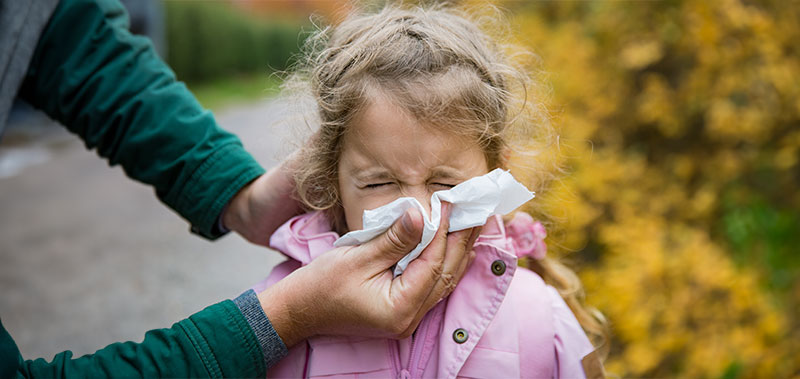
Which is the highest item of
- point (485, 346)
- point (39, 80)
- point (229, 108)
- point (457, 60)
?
point (457, 60)

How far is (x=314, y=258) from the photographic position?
1565mm

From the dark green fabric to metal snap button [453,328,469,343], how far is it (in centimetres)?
46

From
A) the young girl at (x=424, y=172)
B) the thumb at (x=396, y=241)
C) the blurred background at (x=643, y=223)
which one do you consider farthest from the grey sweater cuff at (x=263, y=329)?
the blurred background at (x=643, y=223)

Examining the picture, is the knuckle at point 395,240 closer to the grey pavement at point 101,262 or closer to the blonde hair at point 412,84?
the blonde hair at point 412,84

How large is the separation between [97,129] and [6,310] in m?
1.97

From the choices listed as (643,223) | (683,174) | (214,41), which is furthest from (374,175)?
(214,41)

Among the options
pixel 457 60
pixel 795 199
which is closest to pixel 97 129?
pixel 457 60

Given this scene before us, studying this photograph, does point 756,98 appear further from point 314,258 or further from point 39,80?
point 39,80

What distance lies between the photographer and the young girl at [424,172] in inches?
57.4

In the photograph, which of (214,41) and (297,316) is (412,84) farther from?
(214,41)

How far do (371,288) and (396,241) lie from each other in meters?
0.12

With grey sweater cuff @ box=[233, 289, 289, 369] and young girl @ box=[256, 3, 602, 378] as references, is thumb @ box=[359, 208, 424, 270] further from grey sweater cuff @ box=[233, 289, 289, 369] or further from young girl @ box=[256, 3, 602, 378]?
grey sweater cuff @ box=[233, 289, 289, 369]

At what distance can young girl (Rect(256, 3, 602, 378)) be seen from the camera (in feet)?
4.78

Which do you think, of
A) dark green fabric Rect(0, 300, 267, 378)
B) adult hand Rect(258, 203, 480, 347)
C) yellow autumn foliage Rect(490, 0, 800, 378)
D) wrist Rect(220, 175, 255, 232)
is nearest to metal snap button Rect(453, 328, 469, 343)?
adult hand Rect(258, 203, 480, 347)
